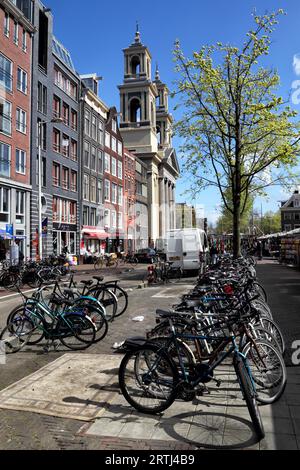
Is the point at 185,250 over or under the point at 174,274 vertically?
over

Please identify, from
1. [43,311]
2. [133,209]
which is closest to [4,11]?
[43,311]

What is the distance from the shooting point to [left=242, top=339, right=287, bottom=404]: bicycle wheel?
A: 185 inches

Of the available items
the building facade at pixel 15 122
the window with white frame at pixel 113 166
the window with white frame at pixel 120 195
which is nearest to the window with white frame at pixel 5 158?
the building facade at pixel 15 122

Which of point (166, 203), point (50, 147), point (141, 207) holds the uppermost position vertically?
point (166, 203)

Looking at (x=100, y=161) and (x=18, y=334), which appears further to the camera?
(x=100, y=161)

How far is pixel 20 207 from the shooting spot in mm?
29875

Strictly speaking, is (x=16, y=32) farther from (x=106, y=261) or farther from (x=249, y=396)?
(x=249, y=396)

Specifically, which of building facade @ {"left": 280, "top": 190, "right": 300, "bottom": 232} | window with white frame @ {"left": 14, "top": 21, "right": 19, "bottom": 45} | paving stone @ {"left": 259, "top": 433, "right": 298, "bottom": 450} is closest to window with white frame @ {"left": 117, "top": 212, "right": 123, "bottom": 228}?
window with white frame @ {"left": 14, "top": 21, "right": 19, "bottom": 45}

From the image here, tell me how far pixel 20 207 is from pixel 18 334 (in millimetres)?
23839

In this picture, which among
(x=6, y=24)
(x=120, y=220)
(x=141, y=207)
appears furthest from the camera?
(x=141, y=207)

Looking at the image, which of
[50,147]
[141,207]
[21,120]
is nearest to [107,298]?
[21,120]

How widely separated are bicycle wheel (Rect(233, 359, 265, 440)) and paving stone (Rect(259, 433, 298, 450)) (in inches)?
2.8

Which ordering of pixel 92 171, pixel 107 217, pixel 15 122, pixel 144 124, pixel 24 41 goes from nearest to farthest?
pixel 15 122
pixel 24 41
pixel 92 171
pixel 107 217
pixel 144 124

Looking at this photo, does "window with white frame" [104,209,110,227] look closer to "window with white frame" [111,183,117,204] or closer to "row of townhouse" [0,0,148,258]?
"row of townhouse" [0,0,148,258]
